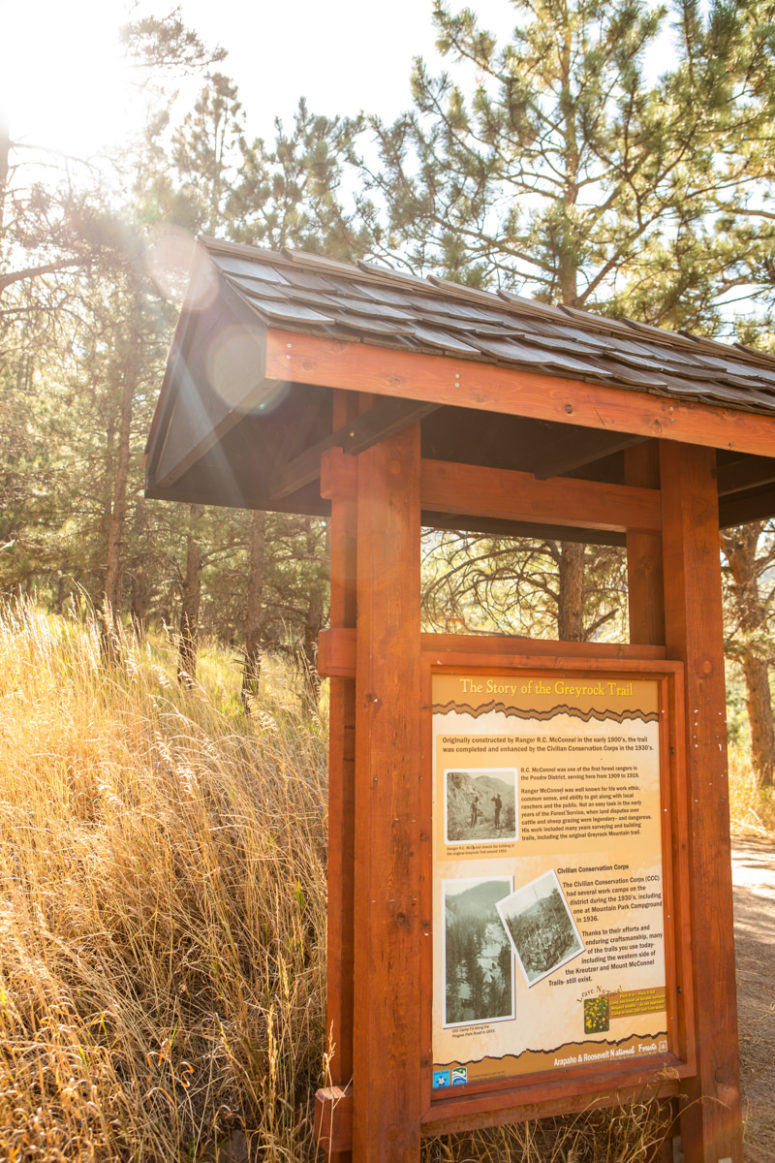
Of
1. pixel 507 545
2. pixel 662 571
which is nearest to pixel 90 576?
pixel 507 545

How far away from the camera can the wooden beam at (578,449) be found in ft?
8.10

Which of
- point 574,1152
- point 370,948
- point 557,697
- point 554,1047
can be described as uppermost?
point 557,697

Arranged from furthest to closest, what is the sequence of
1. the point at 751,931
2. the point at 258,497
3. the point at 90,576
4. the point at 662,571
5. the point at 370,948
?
the point at 90,576 → the point at 751,931 → the point at 258,497 → the point at 662,571 → the point at 370,948

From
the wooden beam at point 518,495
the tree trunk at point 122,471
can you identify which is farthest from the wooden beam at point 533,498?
the tree trunk at point 122,471

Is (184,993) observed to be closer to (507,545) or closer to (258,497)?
(258,497)

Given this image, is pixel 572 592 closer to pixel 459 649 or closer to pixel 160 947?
pixel 160 947

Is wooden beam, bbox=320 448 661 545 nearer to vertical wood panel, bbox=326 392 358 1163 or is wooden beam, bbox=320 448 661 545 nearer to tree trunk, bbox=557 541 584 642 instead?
vertical wood panel, bbox=326 392 358 1163

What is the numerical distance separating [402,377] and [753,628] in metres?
8.42

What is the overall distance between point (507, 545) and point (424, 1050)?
24.1ft

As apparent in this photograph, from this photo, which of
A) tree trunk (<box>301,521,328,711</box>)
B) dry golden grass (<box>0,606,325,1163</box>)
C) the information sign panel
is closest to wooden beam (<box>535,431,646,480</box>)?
the information sign panel

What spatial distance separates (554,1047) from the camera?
94.6 inches

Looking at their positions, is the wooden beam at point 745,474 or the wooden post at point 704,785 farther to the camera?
the wooden beam at point 745,474

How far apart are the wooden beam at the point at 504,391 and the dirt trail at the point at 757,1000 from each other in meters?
2.39

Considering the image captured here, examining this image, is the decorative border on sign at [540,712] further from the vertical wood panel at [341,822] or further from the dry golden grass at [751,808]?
the dry golden grass at [751,808]
